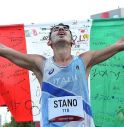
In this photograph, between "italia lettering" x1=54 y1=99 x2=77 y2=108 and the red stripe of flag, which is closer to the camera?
"italia lettering" x1=54 y1=99 x2=77 y2=108

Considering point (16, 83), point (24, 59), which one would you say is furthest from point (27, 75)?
point (24, 59)

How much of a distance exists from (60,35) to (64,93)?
53 cm

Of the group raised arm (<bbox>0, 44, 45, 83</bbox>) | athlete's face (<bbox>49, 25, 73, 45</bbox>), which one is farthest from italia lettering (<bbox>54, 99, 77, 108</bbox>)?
athlete's face (<bbox>49, 25, 73, 45</bbox>)

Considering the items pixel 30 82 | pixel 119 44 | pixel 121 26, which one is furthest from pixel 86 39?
pixel 119 44

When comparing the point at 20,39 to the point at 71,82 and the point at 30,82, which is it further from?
the point at 71,82

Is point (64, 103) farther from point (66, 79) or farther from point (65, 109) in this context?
point (66, 79)

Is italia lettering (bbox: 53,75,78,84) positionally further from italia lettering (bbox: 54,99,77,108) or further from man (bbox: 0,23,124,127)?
italia lettering (bbox: 54,99,77,108)

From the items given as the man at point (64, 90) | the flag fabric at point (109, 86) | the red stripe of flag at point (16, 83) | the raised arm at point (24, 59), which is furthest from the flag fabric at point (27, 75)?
the man at point (64, 90)

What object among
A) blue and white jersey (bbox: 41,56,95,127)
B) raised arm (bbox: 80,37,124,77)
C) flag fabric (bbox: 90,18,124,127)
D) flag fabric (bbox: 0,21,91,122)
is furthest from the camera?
flag fabric (bbox: 0,21,91,122)

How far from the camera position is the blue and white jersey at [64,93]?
4793mm

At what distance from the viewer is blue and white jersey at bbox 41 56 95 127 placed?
15.7ft

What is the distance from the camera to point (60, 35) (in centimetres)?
492

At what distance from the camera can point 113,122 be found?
637cm

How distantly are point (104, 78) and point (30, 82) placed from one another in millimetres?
903
